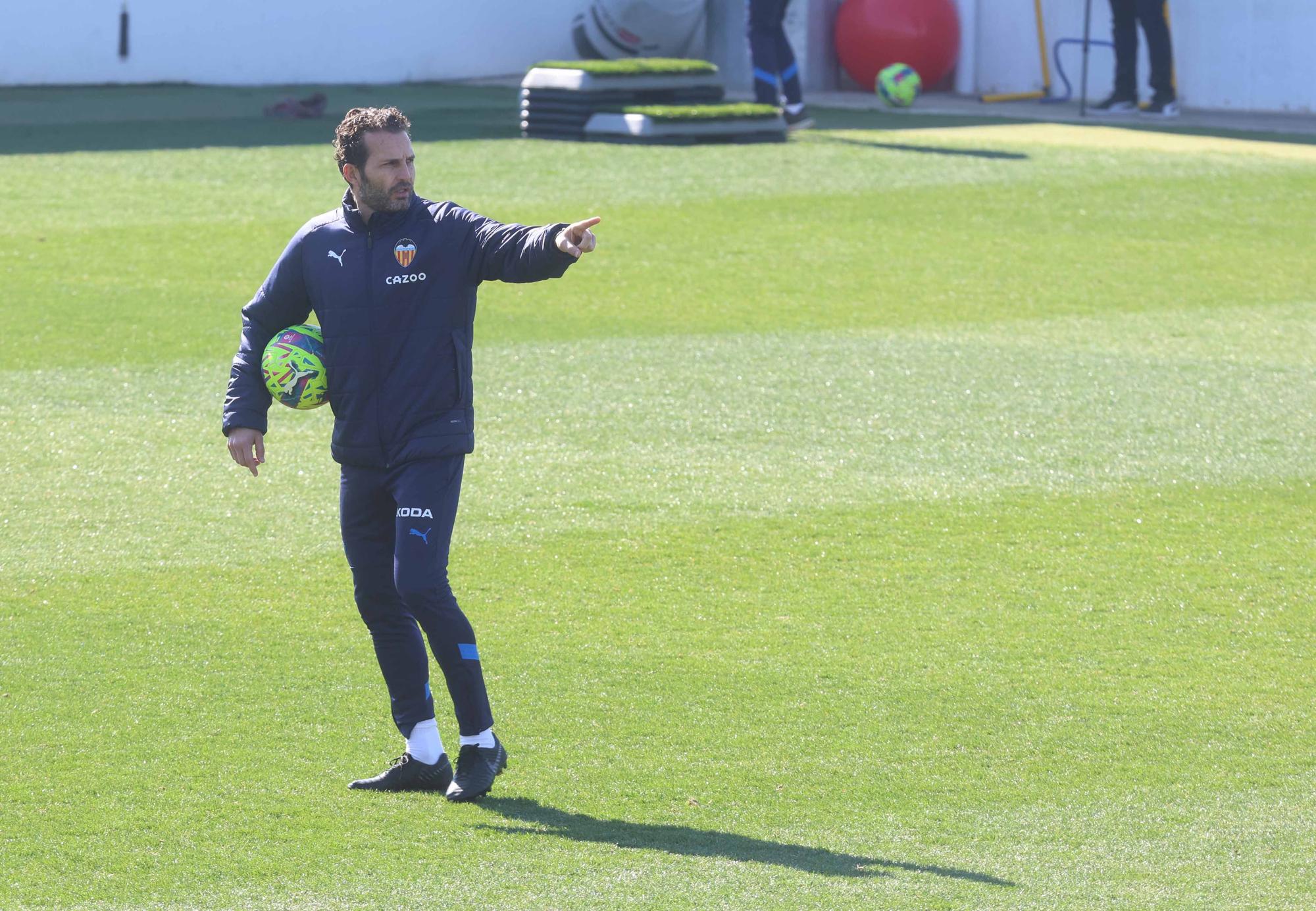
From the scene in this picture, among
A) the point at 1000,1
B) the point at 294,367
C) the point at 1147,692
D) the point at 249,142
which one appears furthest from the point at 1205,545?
the point at 1000,1

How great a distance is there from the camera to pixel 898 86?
78.7 ft

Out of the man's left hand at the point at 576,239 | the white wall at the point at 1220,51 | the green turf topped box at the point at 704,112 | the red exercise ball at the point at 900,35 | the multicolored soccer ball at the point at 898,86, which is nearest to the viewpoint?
the man's left hand at the point at 576,239

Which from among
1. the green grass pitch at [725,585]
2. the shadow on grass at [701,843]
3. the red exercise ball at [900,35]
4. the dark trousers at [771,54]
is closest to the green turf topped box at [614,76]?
the dark trousers at [771,54]

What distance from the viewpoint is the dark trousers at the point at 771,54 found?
20953mm

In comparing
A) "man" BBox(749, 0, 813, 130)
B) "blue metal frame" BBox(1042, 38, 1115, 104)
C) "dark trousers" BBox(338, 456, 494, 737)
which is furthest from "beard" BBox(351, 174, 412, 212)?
"blue metal frame" BBox(1042, 38, 1115, 104)

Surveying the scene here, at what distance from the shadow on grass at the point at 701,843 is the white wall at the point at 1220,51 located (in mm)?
22130

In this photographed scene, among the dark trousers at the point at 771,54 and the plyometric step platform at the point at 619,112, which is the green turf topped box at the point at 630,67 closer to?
the plyometric step platform at the point at 619,112

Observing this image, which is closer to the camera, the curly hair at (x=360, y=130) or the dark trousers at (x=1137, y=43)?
the curly hair at (x=360, y=130)

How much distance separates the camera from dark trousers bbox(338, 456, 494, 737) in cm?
497

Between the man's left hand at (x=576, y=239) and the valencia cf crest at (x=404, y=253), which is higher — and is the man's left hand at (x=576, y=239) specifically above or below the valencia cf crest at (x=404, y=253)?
above

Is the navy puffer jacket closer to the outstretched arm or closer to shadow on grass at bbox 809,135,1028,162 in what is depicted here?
the outstretched arm

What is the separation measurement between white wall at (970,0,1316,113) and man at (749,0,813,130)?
6.16 meters

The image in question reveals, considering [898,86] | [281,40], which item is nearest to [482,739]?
[898,86]

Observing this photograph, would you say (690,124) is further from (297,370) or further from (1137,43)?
(297,370)
